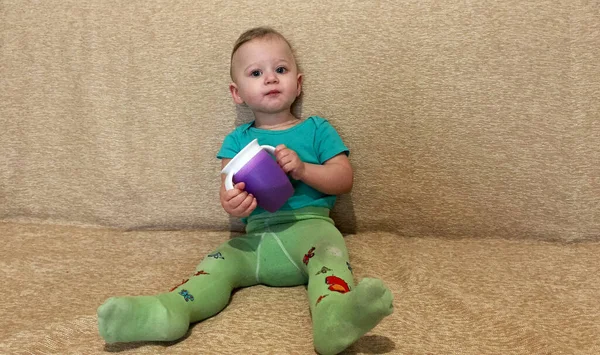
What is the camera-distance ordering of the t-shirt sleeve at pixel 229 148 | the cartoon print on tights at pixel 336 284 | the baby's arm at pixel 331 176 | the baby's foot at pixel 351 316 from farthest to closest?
the t-shirt sleeve at pixel 229 148 → the baby's arm at pixel 331 176 → the cartoon print on tights at pixel 336 284 → the baby's foot at pixel 351 316

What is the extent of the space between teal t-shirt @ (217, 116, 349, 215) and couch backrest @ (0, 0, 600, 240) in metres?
0.07

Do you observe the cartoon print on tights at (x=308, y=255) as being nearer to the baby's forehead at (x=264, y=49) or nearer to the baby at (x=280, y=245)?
the baby at (x=280, y=245)

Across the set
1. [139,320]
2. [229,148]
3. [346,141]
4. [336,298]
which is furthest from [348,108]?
[139,320]

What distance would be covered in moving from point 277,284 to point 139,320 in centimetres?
33

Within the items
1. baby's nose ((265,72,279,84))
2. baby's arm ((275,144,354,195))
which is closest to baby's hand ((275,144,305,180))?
baby's arm ((275,144,354,195))

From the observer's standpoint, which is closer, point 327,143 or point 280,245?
point 280,245

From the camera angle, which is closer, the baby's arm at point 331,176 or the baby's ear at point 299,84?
the baby's arm at point 331,176

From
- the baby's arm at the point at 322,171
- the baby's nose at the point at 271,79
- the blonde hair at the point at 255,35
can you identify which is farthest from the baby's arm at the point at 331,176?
the blonde hair at the point at 255,35

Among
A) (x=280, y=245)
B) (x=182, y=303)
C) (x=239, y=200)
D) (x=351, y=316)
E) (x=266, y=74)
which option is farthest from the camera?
(x=266, y=74)

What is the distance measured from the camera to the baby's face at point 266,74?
1207 mm

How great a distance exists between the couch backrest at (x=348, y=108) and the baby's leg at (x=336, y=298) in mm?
294

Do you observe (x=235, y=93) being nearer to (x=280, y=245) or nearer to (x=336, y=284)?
(x=280, y=245)

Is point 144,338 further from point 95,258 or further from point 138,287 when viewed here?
point 95,258

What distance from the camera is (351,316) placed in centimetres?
77
